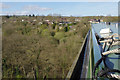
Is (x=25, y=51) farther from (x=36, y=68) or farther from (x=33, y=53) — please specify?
(x=36, y=68)

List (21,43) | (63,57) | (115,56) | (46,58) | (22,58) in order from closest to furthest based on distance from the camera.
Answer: (115,56) < (22,58) < (21,43) < (46,58) < (63,57)

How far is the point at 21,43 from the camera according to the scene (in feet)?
39.5

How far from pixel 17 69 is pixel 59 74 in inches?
157

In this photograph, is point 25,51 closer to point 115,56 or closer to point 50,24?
point 115,56

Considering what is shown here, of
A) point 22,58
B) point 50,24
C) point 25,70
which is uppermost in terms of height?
point 50,24

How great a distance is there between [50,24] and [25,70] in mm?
20544

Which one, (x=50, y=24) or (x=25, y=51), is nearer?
(x=25, y=51)

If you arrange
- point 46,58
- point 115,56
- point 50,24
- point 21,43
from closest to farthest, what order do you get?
point 115,56 < point 21,43 < point 46,58 < point 50,24

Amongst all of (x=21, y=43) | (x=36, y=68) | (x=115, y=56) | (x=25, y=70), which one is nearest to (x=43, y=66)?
(x=36, y=68)

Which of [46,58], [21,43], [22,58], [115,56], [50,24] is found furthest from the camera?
[50,24]

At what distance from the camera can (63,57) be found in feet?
48.4

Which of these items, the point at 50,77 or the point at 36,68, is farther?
the point at 50,77

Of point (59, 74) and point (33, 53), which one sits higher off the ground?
point (33, 53)

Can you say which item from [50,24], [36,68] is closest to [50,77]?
[36,68]
